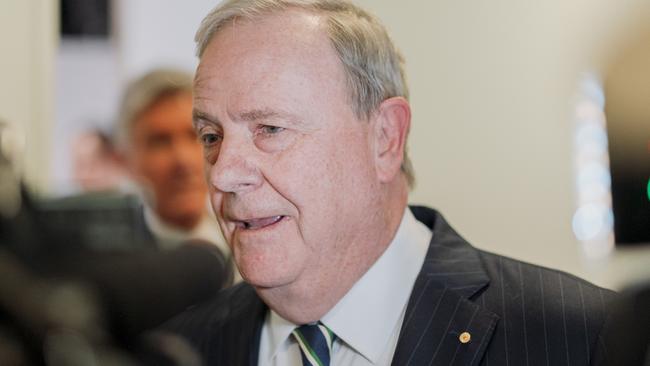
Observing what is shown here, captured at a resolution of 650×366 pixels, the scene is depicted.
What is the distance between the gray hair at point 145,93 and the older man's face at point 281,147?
3.90 ft

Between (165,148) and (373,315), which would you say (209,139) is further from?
(165,148)

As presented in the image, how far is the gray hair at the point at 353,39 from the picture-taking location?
124 centimetres

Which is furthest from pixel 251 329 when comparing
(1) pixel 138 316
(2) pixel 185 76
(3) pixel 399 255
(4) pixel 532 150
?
(4) pixel 532 150

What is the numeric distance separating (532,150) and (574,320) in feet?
5.02

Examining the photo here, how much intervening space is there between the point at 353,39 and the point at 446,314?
405mm

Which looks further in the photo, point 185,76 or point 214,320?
point 185,76

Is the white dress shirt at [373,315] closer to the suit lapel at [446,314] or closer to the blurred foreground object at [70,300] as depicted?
the suit lapel at [446,314]

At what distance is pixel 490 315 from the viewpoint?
122 cm

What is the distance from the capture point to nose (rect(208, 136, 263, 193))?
1166mm

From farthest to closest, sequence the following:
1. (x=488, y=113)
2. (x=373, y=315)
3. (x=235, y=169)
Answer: (x=488, y=113) < (x=373, y=315) < (x=235, y=169)

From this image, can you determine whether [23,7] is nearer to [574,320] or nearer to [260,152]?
[260,152]

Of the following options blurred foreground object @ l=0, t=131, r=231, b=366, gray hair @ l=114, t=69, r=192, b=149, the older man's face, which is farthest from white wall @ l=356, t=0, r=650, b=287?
blurred foreground object @ l=0, t=131, r=231, b=366

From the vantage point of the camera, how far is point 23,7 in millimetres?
3016

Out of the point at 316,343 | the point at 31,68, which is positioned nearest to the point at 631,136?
the point at 316,343
